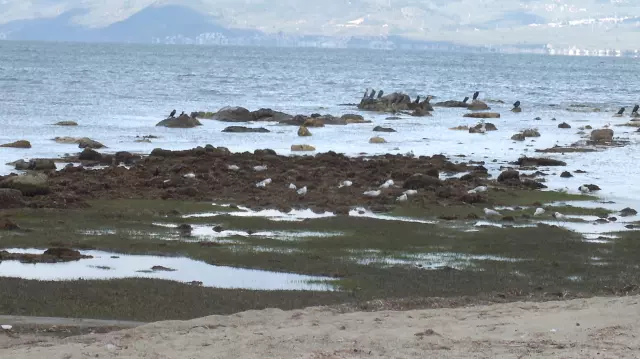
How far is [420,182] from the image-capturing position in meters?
24.2

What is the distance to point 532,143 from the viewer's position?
1556 inches

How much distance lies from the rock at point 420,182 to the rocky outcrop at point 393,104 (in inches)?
1338

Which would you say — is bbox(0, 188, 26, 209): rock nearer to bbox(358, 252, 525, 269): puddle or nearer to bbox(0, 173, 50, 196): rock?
bbox(0, 173, 50, 196): rock

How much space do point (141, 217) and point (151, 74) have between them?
87059 mm

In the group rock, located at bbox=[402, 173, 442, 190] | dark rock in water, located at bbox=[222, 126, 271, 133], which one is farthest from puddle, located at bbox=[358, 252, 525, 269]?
dark rock in water, located at bbox=[222, 126, 271, 133]

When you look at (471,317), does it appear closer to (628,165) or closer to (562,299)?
(562,299)

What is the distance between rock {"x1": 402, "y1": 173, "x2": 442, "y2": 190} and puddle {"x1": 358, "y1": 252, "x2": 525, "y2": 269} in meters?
7.61

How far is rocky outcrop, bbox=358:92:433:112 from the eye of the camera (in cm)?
5928

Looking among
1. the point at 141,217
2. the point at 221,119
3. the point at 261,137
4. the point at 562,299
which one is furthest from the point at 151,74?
the point at 562,299

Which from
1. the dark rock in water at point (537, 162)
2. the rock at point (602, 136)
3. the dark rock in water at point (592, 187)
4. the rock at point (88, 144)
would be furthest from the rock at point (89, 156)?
the rock at point (602, 136)

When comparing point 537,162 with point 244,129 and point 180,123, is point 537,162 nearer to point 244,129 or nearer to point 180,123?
point 244,129

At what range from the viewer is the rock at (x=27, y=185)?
21.4 meters

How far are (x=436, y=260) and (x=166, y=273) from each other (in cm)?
423

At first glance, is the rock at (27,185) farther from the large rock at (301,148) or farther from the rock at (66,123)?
the rock at (66,123)
